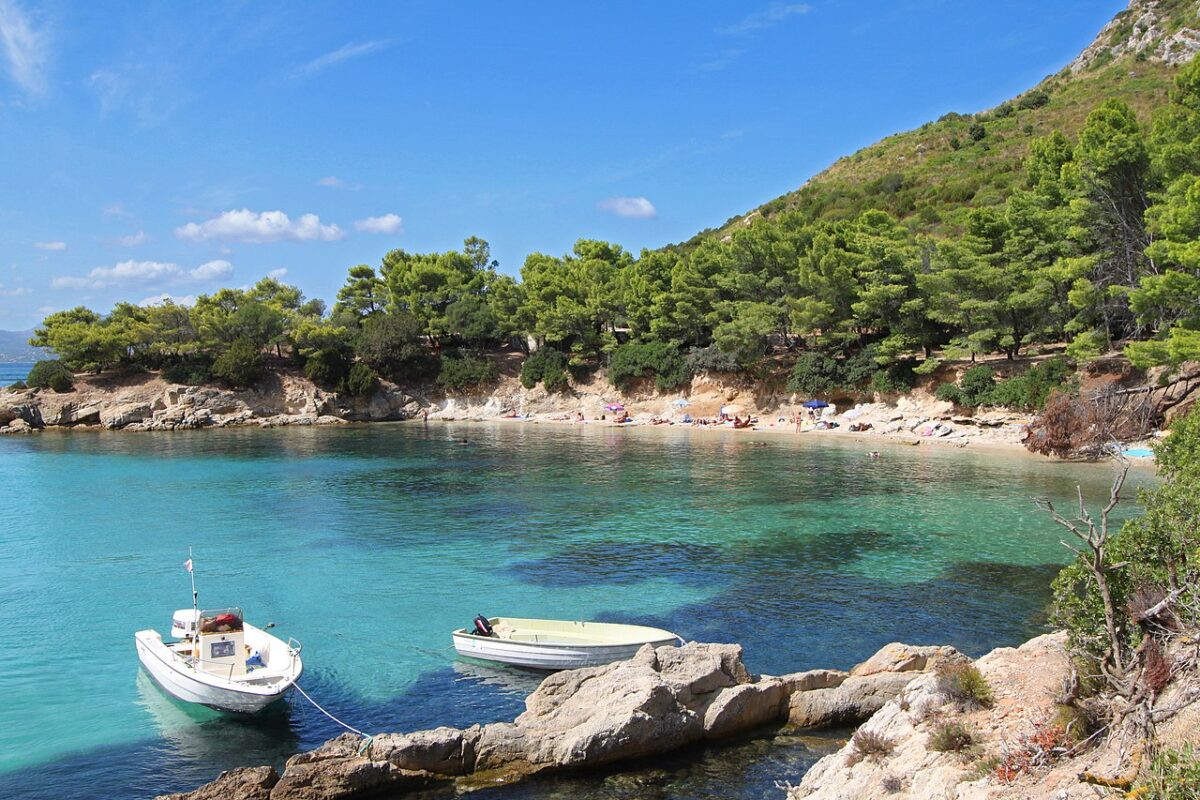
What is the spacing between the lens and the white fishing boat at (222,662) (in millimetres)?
15250

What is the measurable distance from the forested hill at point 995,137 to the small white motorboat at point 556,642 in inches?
2637

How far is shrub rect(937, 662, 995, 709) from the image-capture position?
11188mm

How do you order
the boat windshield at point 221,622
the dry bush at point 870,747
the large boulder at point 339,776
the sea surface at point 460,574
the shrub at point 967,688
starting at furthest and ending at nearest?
1. the boat windshield at point 221,622
2. the sea surface at point 460,574
3. the large boulder at point 339,776
4. the shrub at point 967,688
5. the dry bush at point 870,747

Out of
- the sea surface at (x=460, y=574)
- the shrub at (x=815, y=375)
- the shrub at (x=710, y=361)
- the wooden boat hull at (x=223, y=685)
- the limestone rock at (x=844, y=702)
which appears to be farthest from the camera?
the shrub at (x=710, y=361)

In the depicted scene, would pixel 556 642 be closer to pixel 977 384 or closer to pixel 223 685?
pixel 223 685

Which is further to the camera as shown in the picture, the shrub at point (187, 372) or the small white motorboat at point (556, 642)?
the shrub at point (187, 372)

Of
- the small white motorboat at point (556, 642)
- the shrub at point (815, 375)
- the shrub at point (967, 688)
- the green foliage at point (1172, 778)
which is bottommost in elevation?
the small white motorboat at point (556, 642)

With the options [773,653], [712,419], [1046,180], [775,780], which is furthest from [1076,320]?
[775,780]

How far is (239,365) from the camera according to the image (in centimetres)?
7100

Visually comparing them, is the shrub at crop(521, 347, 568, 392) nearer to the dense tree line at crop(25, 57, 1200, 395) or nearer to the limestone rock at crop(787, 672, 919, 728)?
the dense tree line at crop(25, 57, 1200, 395)

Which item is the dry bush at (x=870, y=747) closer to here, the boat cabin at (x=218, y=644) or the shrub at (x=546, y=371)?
the boat cabin at (x=218, y=644)

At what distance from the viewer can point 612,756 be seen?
1310 centimetres

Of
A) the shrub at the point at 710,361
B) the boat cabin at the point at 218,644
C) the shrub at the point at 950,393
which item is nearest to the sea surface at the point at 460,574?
the boat cabin at the point at 218,644

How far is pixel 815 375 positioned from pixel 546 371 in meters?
26.0
